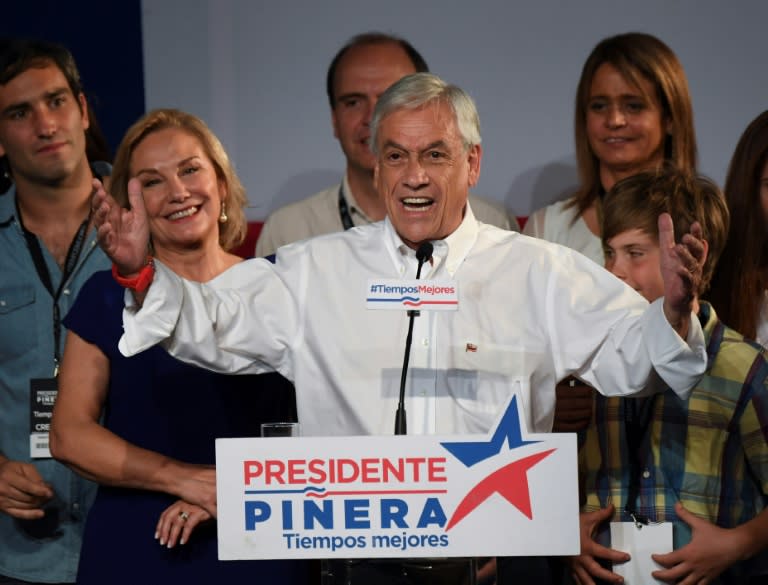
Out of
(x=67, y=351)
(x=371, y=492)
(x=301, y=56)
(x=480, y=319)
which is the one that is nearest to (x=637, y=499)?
(x=480, y=319)

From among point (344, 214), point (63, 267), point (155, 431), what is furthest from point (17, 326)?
point (344, 214)

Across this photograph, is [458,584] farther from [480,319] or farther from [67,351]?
[67,351]

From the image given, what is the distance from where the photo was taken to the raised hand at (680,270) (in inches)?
84.2

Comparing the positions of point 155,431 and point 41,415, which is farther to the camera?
point 41,415

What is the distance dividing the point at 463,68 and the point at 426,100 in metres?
1.77

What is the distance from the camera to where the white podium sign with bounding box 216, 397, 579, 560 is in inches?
76.0

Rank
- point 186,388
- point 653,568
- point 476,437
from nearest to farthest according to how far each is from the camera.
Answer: point 476,437
point 653,568
point 186,388

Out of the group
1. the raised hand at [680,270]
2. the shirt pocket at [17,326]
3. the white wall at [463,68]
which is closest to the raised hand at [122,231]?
the raised hand at [680,270]

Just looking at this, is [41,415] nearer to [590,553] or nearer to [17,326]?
[17,326]

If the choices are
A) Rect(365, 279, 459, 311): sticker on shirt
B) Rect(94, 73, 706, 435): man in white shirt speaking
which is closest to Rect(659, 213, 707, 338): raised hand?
Rect(94, 73, 706, 435): man in white shirt speaking

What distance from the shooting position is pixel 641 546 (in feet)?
8.25

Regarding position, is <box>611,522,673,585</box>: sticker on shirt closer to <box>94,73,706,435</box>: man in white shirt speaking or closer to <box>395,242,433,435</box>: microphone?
<box>94,73,706,435</box>: man in white shirt speaking

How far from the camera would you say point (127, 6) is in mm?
4281

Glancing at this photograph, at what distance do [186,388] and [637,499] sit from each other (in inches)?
44.3
